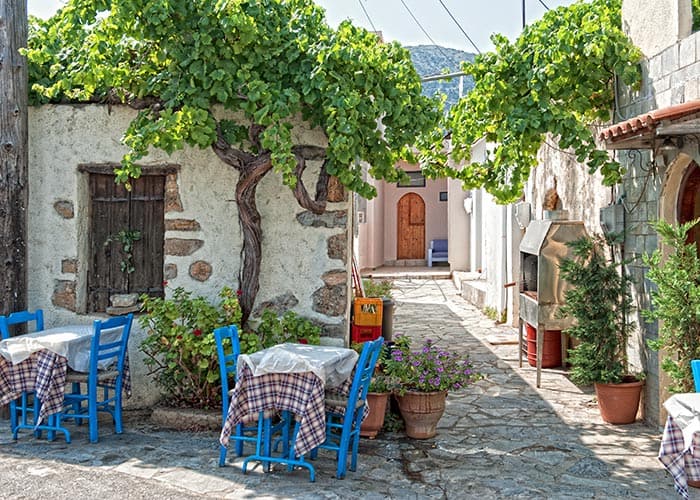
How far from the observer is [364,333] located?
672cm

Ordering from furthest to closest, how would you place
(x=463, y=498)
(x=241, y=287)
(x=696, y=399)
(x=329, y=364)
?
(x=241, y=287) → (x=329, y=364) → (x=463, y=498) → (x=696, y=399)

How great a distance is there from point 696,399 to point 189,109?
148 inches

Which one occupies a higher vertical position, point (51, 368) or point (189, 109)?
point (189, 109)

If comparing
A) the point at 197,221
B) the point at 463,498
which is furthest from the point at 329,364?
the point at 197,221

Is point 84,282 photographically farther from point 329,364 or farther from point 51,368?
point 329,364

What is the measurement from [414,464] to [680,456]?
6.20 feet

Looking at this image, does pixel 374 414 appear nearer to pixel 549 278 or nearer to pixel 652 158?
pixel 549 278

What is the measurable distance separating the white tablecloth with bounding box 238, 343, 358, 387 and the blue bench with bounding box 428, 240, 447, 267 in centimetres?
1769

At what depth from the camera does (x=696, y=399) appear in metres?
3.46

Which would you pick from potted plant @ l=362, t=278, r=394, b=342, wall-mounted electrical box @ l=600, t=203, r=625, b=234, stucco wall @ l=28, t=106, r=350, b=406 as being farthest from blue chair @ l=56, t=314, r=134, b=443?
wall-mounted electrical box @ l=600, t=203, r=625, b=234

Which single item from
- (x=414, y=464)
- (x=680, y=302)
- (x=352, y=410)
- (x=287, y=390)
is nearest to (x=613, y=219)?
(x=680, y=302)

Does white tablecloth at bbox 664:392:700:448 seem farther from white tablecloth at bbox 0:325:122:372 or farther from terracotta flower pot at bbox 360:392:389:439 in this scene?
white tablecloth at bbox 0:325:122:372

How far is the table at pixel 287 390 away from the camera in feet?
14.1

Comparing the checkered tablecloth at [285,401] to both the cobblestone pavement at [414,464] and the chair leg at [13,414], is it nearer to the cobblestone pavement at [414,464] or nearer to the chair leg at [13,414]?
the cobblestone pavement at [414,464]
